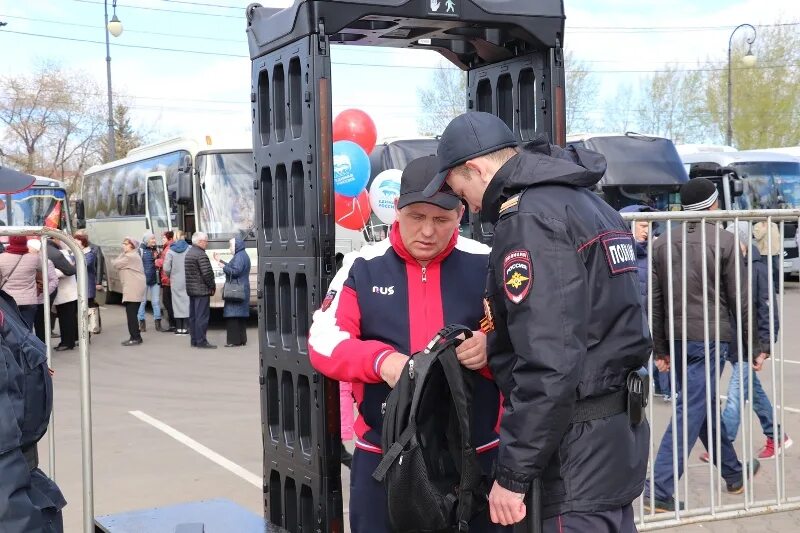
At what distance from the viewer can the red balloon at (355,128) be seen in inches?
436

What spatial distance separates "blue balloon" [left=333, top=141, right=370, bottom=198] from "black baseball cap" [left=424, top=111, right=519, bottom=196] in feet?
23.4

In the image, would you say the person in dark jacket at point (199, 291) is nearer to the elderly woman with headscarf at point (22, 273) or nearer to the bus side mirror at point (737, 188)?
the elderly woman with headscarf at point (22, 273)

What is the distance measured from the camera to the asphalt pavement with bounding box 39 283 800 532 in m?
6.11

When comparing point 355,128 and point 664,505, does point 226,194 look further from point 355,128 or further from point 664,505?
point 664,505

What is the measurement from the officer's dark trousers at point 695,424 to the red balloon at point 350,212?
541cm

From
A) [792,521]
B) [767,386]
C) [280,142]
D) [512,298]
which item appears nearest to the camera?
[512,298]

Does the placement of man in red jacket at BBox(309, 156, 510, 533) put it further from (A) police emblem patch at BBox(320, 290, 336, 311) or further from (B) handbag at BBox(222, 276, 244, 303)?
(B) handbag at BBox(222, 276, 244, 303)

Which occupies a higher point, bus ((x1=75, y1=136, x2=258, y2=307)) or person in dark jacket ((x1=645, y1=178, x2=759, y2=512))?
bus ((x1=75, y1=136, x2=258, y2=307))

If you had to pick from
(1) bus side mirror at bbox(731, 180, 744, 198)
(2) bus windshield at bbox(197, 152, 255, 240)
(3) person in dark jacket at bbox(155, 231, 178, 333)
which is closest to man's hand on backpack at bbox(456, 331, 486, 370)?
(2) bus windshield at bbox(197, 152, 255, 240)

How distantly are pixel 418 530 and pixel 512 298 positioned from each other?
0.85 m

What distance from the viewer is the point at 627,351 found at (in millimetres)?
2658

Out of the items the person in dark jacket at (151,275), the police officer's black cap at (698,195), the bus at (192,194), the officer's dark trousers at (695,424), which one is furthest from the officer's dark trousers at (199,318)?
the police officer's black cap at (698,195)

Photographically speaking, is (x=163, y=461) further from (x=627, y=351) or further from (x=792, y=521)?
(x=627, y=351)

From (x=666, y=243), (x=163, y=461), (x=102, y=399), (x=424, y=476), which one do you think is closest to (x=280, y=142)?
(x=424, y=476)
